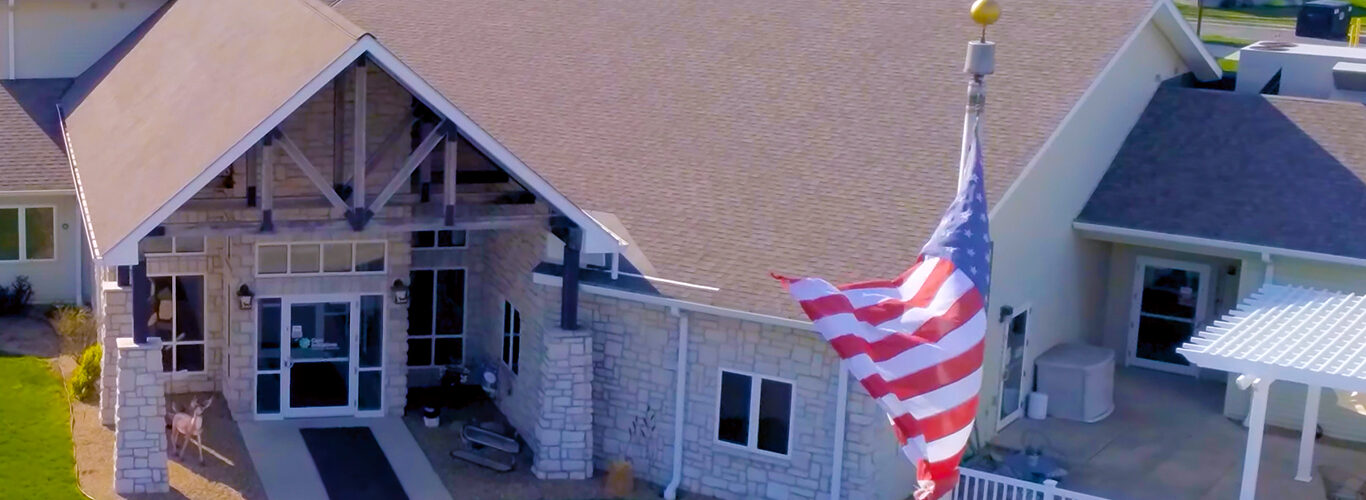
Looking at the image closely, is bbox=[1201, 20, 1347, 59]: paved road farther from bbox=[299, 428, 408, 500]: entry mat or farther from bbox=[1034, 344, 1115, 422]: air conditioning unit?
bbox=[299, 428, 408, 500]: entry mat

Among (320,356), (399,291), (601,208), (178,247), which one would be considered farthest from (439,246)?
(178,247)

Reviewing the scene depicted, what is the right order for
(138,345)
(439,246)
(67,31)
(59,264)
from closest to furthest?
(138,345)
(439,246)
(59,264)
(67,31)

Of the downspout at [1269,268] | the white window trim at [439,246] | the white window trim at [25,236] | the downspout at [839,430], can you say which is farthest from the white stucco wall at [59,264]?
the downspout at [1269,268]

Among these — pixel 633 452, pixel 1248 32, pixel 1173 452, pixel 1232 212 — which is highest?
pixel 1248 32

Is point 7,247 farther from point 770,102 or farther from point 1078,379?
point 1078,379

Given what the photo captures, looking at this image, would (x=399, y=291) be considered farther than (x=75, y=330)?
No

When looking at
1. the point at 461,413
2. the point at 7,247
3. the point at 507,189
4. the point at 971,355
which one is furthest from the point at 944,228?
the point at 7,247

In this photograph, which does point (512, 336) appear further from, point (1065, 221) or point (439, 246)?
point (1065, 221)
